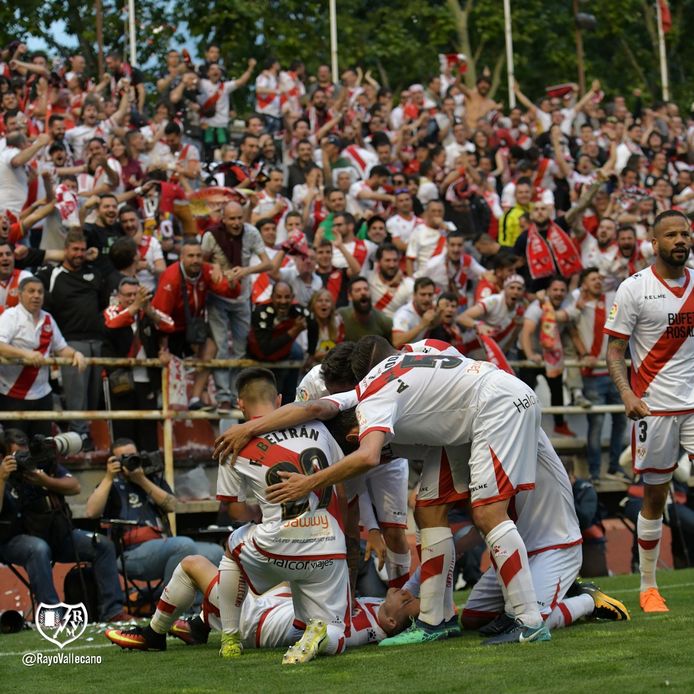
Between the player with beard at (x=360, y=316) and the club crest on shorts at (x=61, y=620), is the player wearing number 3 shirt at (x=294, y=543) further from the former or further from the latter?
the player with beard at (x=360, y=316)

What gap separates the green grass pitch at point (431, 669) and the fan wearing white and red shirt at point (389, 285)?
765cm

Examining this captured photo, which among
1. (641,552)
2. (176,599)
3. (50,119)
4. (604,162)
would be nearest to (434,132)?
(604,162)

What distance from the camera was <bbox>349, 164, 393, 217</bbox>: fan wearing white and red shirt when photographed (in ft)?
62.9

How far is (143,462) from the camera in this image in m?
12.3

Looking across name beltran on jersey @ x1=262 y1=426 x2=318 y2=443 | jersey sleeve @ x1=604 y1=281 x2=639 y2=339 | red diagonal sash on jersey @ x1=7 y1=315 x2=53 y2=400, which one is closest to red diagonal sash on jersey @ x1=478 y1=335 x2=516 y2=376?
red diagonal sash on jersey @ x1=7 y1=315 x2=53 y2=400

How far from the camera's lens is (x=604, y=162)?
24.7 m

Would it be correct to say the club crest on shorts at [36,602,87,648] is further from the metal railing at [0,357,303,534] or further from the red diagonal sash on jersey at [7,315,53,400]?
the red diagonal sash on jersey at [7,315,53,400]

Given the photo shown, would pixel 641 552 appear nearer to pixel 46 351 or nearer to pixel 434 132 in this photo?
pixel 46 351

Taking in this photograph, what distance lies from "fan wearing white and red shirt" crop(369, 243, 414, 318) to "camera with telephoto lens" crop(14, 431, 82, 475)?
17.2ft

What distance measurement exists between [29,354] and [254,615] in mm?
5041

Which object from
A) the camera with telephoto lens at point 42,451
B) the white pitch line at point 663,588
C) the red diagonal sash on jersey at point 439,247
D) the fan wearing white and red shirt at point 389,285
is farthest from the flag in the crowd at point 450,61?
the camera with telephoto lens at point 42,451

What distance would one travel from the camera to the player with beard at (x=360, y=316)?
48.8 ft

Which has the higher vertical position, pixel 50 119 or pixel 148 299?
pixel 50 119

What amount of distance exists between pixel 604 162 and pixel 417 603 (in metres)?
17.2
